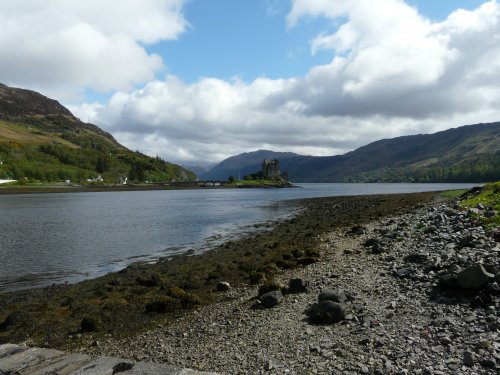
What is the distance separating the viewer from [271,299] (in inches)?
709

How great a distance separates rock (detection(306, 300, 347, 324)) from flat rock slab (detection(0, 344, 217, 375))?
5.40m

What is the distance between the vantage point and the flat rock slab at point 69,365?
11.3 meters

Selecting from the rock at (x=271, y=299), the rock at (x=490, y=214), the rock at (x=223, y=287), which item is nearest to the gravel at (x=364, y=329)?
the rock at (x=271, y=299)

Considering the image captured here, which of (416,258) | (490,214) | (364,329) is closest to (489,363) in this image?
(364,329)

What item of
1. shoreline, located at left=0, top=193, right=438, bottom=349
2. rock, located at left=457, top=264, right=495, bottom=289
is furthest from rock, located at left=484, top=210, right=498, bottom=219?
rock, located at left=457, top=264, right=495, bottom=289

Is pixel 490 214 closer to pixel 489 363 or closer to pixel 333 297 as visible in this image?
pixel 333 297

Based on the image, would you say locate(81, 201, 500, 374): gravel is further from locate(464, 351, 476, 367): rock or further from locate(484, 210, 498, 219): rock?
locate(484, 210, 498, 219): rock

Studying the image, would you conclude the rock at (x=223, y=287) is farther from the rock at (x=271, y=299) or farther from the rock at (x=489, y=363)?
the rock at (x=489, y=363)

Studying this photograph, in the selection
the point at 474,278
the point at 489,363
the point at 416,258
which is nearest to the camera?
the point at 489,363

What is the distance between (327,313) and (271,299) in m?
3.65

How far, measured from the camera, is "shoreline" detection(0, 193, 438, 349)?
57.6 ft

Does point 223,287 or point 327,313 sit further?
point 223,287

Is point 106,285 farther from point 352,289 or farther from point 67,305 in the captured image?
point 352,289

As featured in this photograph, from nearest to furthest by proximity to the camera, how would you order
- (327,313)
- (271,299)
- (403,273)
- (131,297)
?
(327,313), (271,299), (403,273), (131,297)
